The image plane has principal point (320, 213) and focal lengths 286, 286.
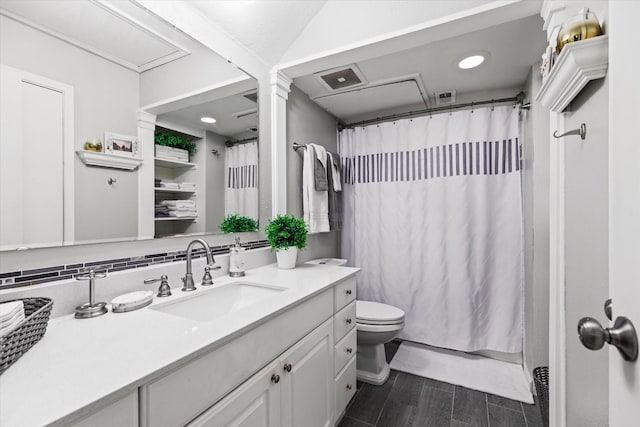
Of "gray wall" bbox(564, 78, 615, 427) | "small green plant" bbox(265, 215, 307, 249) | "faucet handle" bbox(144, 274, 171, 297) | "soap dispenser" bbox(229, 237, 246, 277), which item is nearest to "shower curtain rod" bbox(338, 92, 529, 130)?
"gray wall" bbox(564, 78, 615, 427)

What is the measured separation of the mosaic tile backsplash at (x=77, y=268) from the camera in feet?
2.78

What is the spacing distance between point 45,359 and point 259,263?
1131 mm

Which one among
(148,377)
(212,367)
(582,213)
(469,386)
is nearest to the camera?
(148,377)

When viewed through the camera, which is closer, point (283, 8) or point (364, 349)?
point (283, 8)

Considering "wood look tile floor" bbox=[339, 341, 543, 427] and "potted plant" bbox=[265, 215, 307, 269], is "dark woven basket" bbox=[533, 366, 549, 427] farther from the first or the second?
"potted plant" bbox=[265, 215, 307, 269]

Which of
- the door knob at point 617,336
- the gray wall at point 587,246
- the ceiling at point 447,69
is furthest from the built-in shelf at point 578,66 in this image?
the ceiling at point 447,69

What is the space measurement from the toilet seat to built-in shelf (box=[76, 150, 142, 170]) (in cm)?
155

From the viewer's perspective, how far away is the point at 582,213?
914 millimetres

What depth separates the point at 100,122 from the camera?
40.7 inches

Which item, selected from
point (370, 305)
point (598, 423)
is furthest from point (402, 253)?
point (598, 423)

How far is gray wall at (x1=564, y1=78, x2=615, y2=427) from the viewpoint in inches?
29.6

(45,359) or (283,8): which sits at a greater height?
(283,8)

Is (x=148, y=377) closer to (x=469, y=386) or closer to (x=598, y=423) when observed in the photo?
(x=598, y=423)

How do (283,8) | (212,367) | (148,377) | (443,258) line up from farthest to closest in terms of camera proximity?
(443,258) < (283,8) < (212,367) < (148,377)
